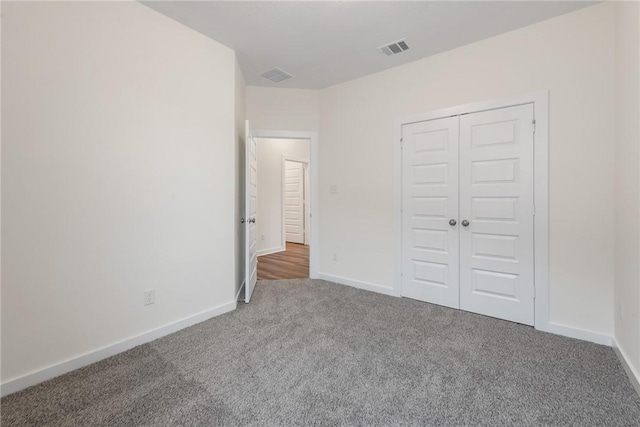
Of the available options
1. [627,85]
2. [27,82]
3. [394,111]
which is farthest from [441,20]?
[27,82]

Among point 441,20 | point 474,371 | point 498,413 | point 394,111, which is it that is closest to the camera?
point 498,413

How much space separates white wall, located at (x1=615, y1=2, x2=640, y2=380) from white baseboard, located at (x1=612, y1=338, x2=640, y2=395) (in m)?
0.02

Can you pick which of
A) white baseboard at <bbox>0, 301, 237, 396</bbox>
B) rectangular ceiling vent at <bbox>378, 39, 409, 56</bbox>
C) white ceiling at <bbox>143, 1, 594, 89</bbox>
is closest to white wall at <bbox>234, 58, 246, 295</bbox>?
white ceiling at <bbox>143, 1, 594, 89</bbox>

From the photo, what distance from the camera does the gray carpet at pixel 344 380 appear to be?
54.8 inches

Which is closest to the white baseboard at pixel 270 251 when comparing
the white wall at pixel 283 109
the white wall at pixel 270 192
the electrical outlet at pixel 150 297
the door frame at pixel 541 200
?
the white wall at pixel 270 192

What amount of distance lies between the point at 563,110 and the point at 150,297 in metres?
3.70

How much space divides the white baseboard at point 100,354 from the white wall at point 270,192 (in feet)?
10.0

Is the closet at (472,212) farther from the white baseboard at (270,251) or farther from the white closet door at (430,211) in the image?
the white baseboard at (270,251)

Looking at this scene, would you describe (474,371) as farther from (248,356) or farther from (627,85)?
(627,85)

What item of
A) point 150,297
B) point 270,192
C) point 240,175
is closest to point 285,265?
point 270,192

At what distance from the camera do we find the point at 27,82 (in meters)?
1.58

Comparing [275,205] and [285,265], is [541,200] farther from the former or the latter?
[275,205]

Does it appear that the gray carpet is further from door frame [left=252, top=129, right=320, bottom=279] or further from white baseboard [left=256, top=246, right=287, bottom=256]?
white baseboard [left=256, top=246, right=287, bottom=256]

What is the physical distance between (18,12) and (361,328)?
3126mm
